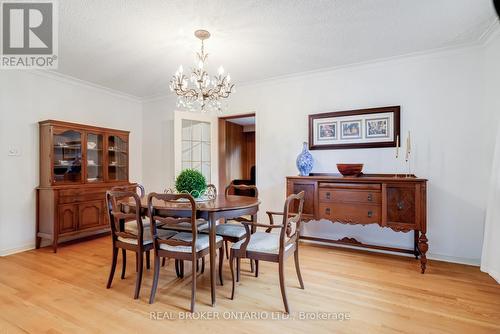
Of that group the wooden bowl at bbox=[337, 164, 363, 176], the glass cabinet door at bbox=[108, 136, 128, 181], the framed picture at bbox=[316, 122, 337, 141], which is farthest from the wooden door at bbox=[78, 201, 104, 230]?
the wooden bowl at bbox=[337, 164, 363, 176]

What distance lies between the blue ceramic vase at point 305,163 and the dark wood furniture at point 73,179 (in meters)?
2.91

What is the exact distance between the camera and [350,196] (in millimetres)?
2902

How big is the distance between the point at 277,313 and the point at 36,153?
146 inches

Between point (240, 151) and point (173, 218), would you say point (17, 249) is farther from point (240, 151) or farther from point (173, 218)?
point (240, 151)

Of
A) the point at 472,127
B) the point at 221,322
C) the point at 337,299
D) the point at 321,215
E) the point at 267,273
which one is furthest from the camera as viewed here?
the point at 321,215

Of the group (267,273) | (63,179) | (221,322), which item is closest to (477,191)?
(267,273)

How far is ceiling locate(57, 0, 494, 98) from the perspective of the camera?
2.11 metres

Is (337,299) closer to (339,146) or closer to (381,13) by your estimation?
(339,146)

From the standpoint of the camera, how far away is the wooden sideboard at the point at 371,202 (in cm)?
258

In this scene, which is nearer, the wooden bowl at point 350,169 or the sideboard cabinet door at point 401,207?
the sideboard cabinet door at point 401,207

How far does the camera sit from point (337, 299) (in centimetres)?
208

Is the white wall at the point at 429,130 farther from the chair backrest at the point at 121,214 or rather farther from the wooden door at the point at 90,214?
the wooden door at the point at 90,214

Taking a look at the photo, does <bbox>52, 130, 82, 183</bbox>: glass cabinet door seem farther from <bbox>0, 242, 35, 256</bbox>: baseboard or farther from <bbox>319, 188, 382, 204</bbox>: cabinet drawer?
<bbox>319, 188, 382, 204</bbox>: cabinet drawer

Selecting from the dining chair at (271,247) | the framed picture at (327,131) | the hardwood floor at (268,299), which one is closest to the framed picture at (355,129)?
the framed picture at (327,131)
